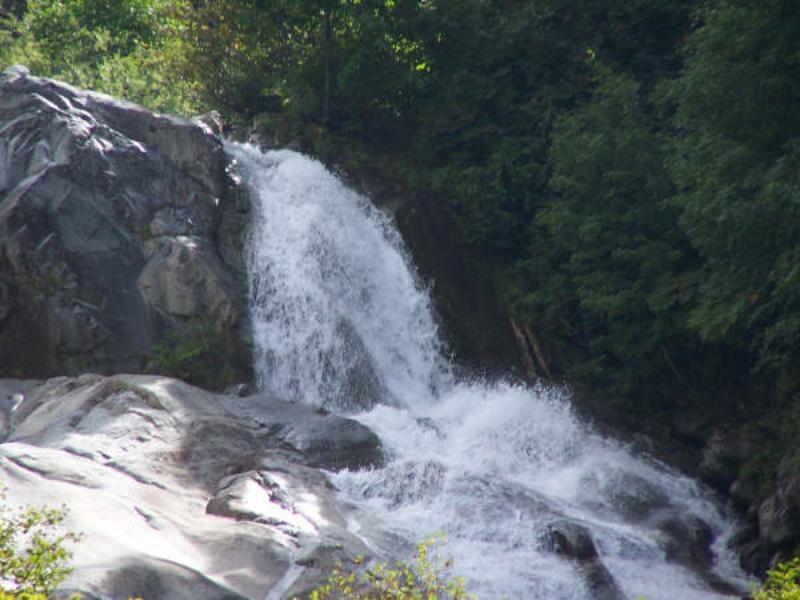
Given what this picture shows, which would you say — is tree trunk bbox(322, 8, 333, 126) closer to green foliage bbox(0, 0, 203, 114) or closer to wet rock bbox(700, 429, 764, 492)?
green foliage bbox(0, 0, 203, 114)

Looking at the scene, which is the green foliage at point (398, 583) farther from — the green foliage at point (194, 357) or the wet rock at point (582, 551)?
the green foliage at point (194, 357)

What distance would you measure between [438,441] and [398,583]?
5946 mm

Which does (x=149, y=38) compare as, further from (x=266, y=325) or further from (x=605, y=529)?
(x=605, y=529)

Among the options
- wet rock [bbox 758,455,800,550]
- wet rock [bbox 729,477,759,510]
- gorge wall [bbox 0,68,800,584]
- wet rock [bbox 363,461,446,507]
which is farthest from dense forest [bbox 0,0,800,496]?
wet rock [bbox 363,461,446,507]

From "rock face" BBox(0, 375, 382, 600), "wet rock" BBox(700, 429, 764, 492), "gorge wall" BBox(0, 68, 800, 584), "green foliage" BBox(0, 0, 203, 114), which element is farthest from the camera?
"green foliage" BBox(0, 0, 203, 114)

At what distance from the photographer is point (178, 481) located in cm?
1053

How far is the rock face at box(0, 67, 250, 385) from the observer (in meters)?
14.4

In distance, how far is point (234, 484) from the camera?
10.5 meters

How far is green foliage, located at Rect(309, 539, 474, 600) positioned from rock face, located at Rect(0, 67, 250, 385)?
654 centimetres

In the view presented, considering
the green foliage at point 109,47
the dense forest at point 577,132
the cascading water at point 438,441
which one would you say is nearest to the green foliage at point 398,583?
the cascading water at point 438,441

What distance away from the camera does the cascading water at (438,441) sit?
10469 mm

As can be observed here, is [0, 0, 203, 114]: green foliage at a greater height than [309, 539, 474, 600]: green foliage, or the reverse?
[0, 0, 203, 114]: green foliage

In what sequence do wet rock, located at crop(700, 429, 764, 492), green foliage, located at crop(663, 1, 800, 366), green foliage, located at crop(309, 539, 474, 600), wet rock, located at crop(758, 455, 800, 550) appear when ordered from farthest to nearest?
wet rock, located at crop(700, 429, 764, 492) < green foliage, located at crop(663, 1, 800, 366) < wet rock, located at crop(758, 455, 800, 550) < green foliage, located at crop(309, 539, 474, 600)

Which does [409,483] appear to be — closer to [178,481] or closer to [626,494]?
[178,481]
